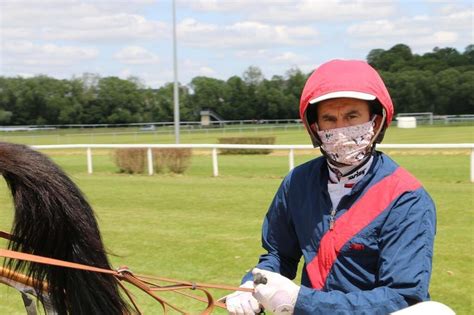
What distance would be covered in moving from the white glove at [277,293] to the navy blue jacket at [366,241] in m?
0.02

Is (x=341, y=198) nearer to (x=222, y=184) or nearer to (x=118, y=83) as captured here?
(x=222, y=184)

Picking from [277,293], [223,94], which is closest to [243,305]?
[277,293]

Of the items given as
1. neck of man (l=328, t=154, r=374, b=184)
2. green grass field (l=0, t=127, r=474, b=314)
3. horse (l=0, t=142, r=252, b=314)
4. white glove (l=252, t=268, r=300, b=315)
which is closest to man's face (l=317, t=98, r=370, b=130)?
neck of man (l=328, t=154, r=374, b=184)

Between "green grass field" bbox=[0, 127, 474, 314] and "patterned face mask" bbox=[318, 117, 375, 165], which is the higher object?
"patterned face mask" bbox=[318, 117, 375, 165]

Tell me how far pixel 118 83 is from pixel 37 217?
196 ft

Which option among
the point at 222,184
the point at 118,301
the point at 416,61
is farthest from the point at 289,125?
the point at 118,301

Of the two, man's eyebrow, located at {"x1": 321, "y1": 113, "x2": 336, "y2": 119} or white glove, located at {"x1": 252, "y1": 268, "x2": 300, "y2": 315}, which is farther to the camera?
man's eyebrow, located at {"x1": 321, "y1": 113, "x2": 336, "y2": 119}

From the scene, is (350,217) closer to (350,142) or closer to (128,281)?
(350,142)

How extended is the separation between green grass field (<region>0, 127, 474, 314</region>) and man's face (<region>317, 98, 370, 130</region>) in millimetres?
1411

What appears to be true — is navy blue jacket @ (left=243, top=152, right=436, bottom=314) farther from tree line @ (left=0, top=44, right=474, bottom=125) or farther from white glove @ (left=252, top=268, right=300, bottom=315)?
tree line @ (left=0, top=44, right=474, bottom=125)

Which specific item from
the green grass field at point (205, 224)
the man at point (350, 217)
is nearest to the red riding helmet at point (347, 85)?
the man at point (350, 217)

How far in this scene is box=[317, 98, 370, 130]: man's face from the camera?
5.88 feet

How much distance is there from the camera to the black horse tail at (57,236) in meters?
2.41

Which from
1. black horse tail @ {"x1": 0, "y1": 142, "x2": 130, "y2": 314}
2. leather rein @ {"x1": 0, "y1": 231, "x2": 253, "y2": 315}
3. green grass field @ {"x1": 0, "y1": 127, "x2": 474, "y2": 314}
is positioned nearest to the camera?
leather rein @ {"x1": 0, "y1": 231, "x2": 253, "y2": 315}
